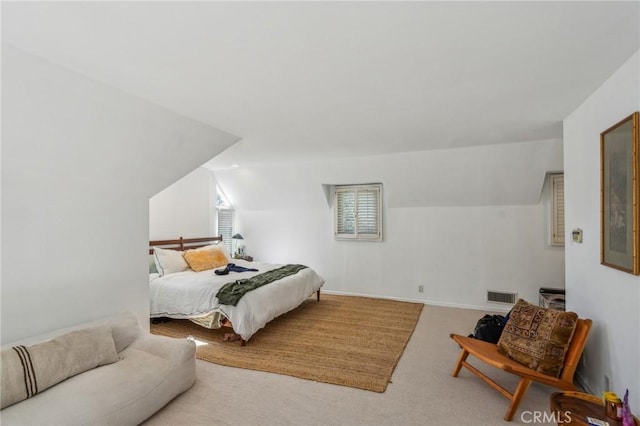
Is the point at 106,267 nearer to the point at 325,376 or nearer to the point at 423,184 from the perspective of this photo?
the point at 325,376

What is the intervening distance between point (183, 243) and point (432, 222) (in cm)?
427

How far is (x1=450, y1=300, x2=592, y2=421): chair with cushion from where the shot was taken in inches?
88.0

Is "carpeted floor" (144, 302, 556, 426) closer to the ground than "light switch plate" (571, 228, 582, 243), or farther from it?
closer to the ground

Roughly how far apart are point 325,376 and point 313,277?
2.33 metres

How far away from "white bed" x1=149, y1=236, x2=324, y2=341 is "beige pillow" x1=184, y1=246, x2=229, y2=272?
18 cm

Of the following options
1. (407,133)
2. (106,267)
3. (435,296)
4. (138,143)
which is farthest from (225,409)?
(435,296)

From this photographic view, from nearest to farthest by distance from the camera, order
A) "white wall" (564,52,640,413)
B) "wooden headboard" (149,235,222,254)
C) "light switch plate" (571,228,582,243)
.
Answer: "white wall" (564,52,640,413), "light switch plate" (571,228,582,243), "wooden headboard" (149,235,222,254)

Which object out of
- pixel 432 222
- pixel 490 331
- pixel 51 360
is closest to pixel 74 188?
pixel 51 360

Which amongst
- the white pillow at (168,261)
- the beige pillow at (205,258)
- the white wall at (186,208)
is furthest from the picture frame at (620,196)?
the white wall at (186,208)

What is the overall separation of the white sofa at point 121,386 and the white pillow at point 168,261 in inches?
69.6

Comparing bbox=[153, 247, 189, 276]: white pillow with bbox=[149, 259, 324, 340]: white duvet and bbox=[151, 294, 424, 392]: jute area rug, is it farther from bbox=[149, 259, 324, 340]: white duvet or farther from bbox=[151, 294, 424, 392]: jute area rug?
bbox=[151, 294, 424, 392]: jute area rug

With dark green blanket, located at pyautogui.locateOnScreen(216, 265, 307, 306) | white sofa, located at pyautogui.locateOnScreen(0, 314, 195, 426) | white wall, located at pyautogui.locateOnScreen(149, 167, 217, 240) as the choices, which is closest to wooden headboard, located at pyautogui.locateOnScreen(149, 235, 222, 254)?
white wall, located at pyautogui.locateOnScreen(149, 167, 217, 240)

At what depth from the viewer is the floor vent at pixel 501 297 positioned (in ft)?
15.8

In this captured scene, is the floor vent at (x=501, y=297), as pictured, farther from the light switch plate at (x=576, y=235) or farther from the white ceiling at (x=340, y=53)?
the white ceiling at (x=340, y=53)
